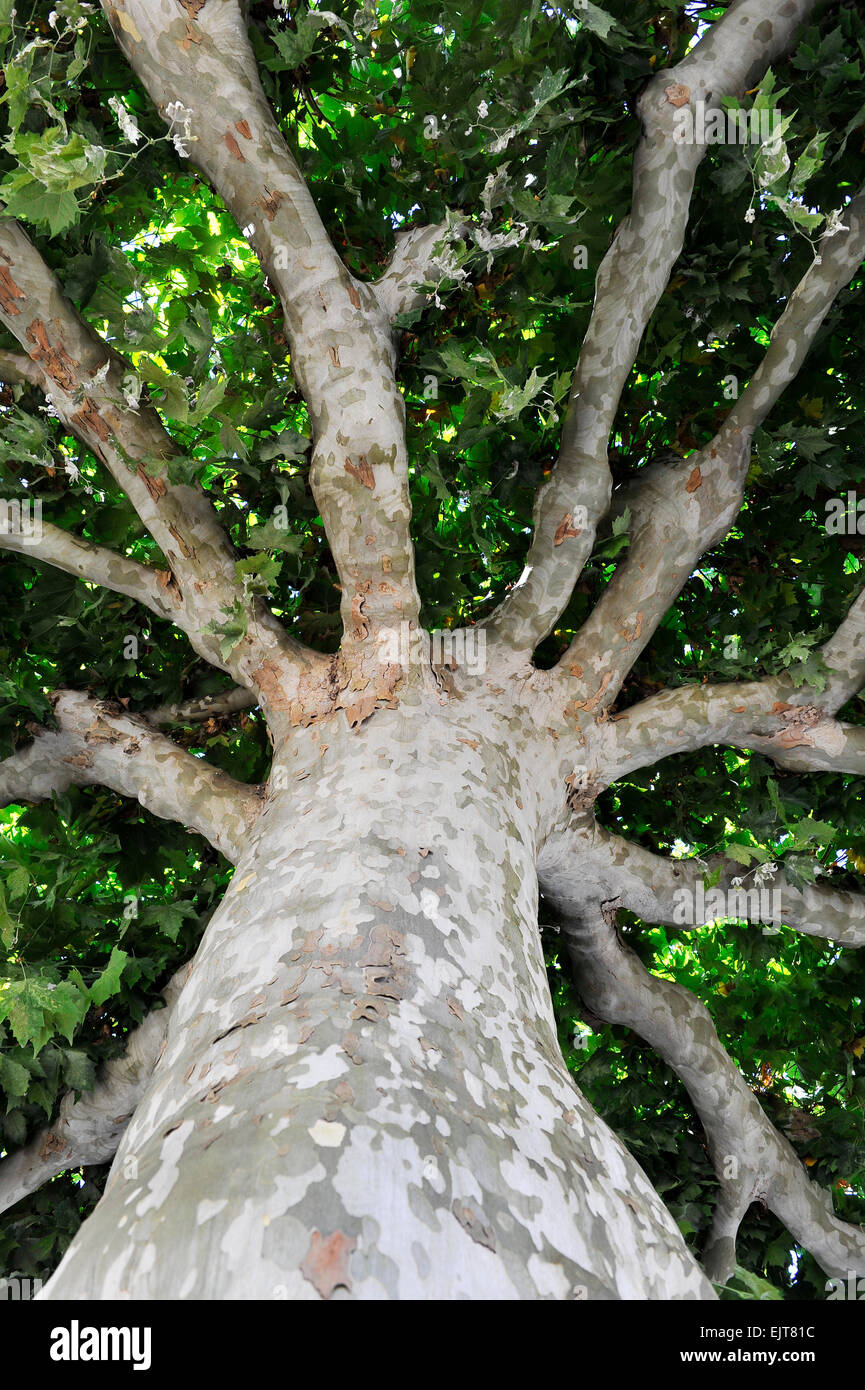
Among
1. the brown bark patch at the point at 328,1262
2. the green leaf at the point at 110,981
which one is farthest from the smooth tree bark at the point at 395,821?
the green leaf at the point at 110,981

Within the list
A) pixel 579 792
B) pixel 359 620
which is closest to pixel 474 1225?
pixel 359 620

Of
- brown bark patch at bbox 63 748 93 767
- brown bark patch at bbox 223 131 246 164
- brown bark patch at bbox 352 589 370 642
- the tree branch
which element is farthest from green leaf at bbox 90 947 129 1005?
brown bark patch at bbox 223 131 246 164

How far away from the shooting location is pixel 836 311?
3.31 meters

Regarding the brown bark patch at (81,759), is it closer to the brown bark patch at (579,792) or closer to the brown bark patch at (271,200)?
the brown bark patch at (579,792)

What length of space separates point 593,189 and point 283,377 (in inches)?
55.2

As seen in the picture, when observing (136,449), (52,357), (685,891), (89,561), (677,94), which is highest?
(677,94)

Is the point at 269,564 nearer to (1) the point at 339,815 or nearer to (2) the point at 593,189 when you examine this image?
(1) the point at 339,815

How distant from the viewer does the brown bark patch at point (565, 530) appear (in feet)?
9.66

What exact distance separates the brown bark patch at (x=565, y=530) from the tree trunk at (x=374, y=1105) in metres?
1.07

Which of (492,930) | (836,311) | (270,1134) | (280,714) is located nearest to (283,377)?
(280,714)

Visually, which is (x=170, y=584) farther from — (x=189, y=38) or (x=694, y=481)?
(x=694, y=481)

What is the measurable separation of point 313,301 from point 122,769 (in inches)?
66.9

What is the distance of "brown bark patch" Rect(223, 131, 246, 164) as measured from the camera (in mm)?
2660

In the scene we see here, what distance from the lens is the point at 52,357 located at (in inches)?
109
